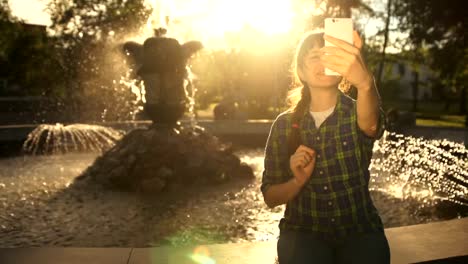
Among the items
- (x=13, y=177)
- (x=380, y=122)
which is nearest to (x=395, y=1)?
(x=13, y=177)

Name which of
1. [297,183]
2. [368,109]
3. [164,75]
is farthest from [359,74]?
[164,75]

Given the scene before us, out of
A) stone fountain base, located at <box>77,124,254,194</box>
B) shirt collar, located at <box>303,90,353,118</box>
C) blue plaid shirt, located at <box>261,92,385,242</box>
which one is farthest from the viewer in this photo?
stone fountain base, located at <box>77,124,254,194</box>

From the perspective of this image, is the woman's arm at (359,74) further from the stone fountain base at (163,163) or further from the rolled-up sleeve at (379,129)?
the stone fountain base at (163,163)

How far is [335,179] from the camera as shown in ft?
8.89

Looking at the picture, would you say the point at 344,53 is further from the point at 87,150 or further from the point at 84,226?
the point at 87,150

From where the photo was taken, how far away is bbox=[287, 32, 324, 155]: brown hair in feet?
8.96

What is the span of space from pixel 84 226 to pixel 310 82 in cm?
440

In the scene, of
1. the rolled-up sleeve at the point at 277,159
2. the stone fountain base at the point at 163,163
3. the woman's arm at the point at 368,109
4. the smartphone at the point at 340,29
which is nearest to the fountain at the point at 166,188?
the stone fountain base at the point at 163,163

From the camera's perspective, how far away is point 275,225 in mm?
6191

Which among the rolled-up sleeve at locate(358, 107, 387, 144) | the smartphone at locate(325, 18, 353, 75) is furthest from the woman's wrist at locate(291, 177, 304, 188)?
the smartphone at locate(325, 18, 353, 75)

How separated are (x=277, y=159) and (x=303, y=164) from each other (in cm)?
33

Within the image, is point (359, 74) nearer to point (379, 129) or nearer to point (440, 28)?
point (379, 129)

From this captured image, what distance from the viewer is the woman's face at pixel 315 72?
2.69 metres

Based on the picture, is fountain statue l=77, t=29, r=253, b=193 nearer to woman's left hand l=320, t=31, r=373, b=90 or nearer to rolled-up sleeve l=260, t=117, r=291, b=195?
rolled-up sleeve l=260, t=117, r=291, b=195
